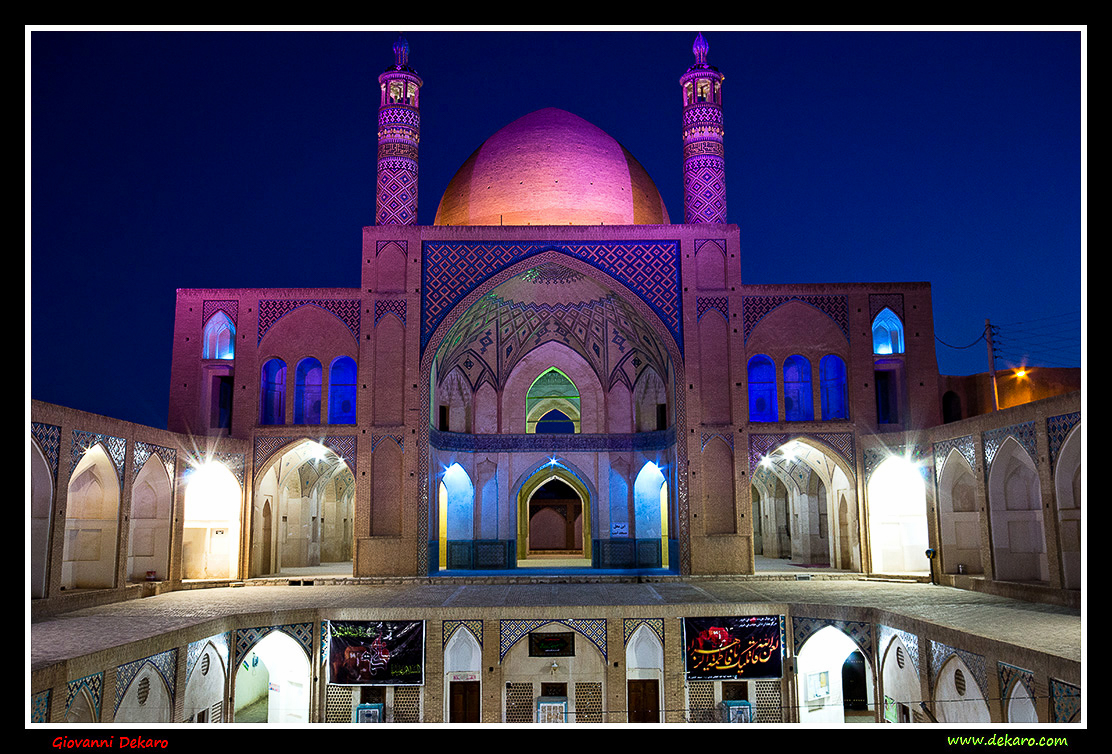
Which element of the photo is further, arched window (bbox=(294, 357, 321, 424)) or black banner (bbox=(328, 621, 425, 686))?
arched window (bbox=(294, 357, 321, 424))

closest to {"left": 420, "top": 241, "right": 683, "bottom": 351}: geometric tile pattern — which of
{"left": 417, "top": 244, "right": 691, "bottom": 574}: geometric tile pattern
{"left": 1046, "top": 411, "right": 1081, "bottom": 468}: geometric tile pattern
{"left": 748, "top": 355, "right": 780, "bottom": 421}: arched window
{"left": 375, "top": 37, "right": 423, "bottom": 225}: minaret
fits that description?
{"left": 417, "top": 244, "right": 691, "bottom": 574}: geometric tile pattern

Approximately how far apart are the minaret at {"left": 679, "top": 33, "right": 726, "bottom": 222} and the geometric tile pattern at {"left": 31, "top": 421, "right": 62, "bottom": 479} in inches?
384

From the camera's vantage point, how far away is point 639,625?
977 centimetres

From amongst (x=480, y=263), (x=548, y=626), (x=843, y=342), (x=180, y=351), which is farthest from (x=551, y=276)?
(x=548, y=626)

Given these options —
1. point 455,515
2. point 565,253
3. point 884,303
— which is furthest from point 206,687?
point 884,303

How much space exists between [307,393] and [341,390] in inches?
22.4

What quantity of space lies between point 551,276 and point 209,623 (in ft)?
28.4

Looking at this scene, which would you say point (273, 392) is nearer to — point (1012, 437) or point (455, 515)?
point (455, 515)

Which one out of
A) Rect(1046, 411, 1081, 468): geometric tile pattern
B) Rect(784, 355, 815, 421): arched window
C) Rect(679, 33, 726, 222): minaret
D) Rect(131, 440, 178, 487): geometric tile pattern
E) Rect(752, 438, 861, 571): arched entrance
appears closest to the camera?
Rect(1046, 411, 1081, 468): geometric tile pattern

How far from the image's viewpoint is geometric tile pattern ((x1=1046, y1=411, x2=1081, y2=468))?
907 cm

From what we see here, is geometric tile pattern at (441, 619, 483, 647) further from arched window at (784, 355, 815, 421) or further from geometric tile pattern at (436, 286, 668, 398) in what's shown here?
arched window at (784, 355, 815, 421)

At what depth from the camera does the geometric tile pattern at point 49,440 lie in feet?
29.8

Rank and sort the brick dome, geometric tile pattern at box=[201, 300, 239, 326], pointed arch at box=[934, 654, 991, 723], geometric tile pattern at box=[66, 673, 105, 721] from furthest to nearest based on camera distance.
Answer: the brick dome → geometric tile pattern at box=[201, 300, 239, 326] → pointed arch at box=[934, 654, 991, 723] → geometric tile pattern at box=[66, 673, 105, 721]

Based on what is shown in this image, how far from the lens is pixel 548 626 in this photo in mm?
9812
